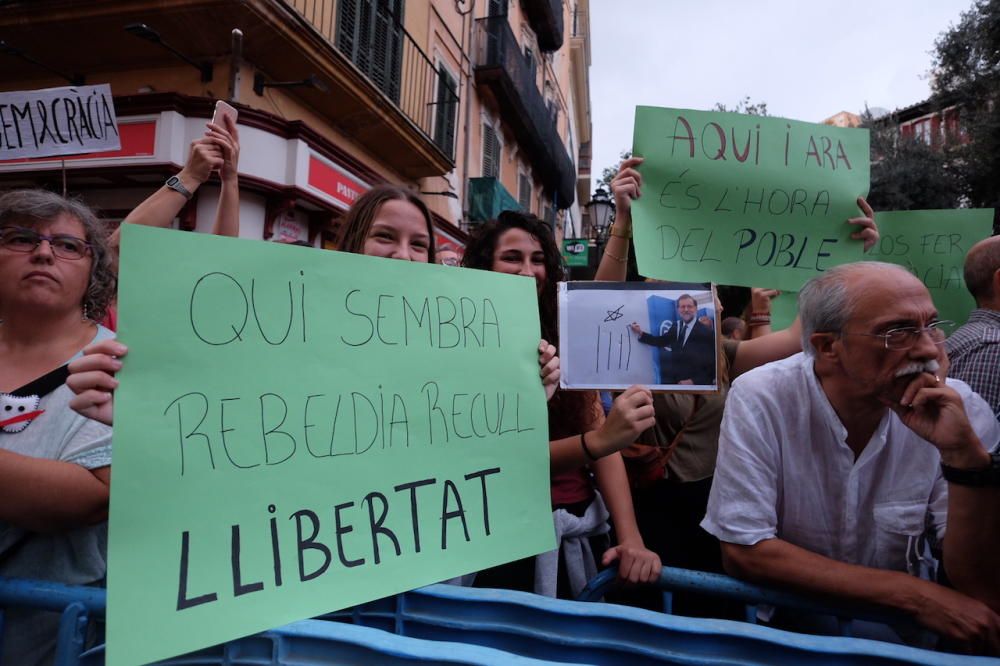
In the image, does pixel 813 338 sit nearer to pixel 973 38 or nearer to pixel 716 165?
pixel 716 165

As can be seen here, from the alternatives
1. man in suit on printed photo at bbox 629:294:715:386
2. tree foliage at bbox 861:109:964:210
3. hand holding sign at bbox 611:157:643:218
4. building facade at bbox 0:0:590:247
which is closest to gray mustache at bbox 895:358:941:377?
man in suit on printed photo at bbox 629:294:715:386

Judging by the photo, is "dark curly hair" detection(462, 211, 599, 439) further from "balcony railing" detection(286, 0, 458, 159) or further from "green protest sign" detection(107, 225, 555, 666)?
"balcony railing" detection(286, 0, 458, 159)

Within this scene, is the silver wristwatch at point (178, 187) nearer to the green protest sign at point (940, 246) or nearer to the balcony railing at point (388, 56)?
the green protest sign at point (940, 246)

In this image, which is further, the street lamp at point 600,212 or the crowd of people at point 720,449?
the street lamp at point 600,212

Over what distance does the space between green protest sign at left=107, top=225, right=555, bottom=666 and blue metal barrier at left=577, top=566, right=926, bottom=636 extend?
1.19 ft

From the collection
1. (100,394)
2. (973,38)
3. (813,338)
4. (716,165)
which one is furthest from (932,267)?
(973,38)

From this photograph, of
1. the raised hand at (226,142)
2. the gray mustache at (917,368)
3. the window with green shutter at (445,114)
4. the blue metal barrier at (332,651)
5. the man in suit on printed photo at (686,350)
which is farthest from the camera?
the window with green shutter at (445,114)

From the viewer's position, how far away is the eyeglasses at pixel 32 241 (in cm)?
132

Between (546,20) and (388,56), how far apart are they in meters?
11.1

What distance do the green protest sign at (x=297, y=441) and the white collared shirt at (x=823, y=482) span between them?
527mm

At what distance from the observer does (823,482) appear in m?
1.52

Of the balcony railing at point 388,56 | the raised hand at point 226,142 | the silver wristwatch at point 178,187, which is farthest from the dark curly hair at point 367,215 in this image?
the balcony railing at point 388,56

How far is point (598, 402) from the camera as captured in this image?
1888 mm

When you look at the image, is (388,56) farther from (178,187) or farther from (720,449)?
(720,449)
